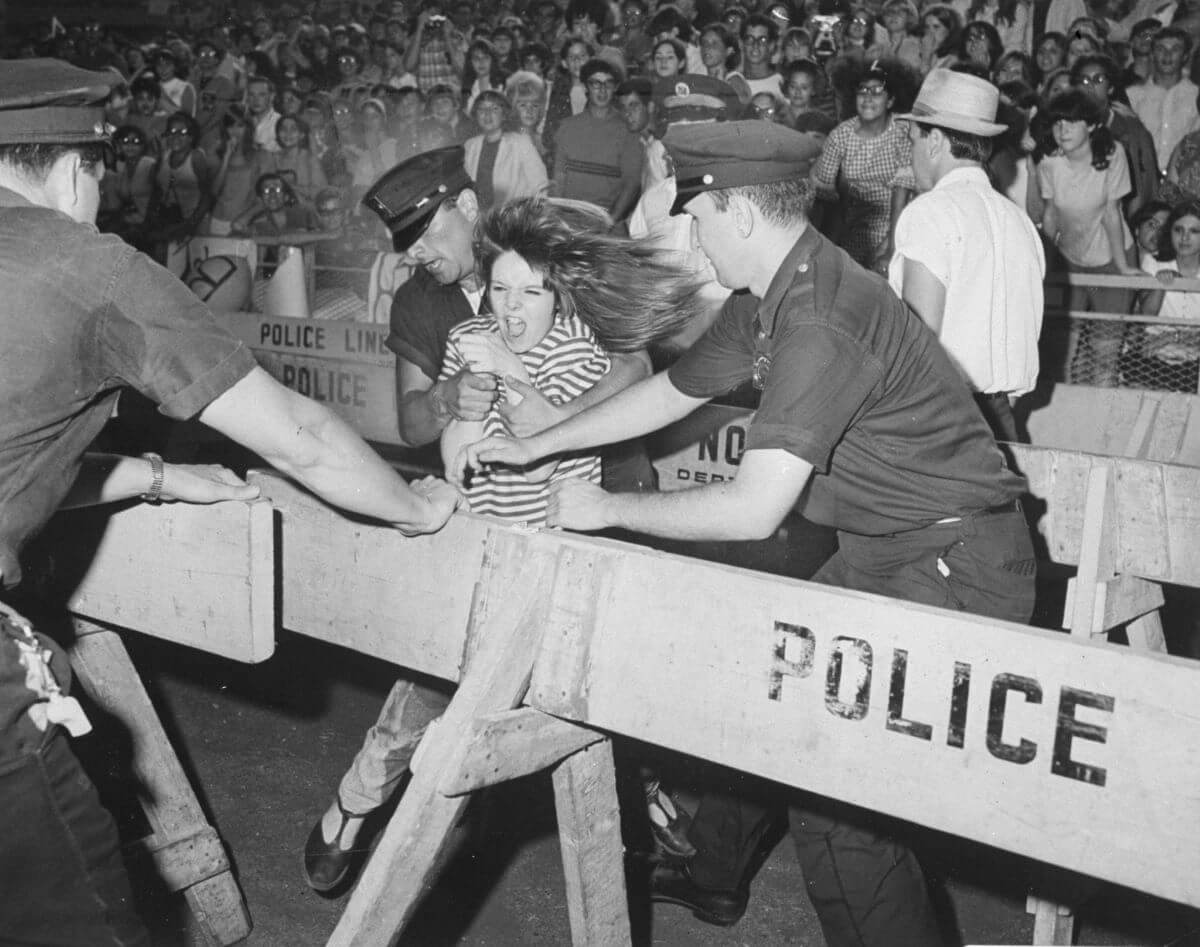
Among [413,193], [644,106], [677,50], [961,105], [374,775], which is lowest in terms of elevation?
[374,775]

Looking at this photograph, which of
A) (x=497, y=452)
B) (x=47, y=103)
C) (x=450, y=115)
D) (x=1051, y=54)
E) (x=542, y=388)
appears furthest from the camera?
A: (x=450, y=115)

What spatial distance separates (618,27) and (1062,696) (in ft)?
36.2

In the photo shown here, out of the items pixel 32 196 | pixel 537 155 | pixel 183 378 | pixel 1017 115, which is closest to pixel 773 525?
pixel 183 378

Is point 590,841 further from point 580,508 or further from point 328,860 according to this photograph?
point 328,860

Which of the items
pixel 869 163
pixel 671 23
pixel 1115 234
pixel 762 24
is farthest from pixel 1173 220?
pixel 671 23

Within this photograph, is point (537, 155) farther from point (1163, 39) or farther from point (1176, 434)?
point (1176, 434)

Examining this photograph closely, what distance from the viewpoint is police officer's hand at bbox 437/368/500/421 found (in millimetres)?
3482

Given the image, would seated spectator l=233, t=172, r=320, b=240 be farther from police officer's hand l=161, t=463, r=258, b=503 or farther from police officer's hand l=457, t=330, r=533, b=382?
police officer's hand l=161, t=463, r=258, b=503

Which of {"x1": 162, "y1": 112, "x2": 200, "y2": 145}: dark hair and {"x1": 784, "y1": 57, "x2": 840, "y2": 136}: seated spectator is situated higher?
{"x1": 784, "y1": 57, "x2": 840, "y2": 136}: seated spectator

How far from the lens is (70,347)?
6.79ft

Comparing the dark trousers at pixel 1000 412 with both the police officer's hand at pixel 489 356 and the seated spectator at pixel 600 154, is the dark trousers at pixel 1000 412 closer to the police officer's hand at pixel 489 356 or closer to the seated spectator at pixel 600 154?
the police officer's hand at pixel 489 356

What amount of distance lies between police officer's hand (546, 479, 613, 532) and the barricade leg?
133cm

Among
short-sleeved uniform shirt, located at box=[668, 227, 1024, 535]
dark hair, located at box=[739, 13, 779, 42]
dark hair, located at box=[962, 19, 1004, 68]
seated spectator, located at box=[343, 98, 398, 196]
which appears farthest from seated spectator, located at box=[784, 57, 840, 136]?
short-sleeved uniform shirt, located at box=[668, 227, 1024, 535]

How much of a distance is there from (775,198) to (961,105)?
1.95 meters
